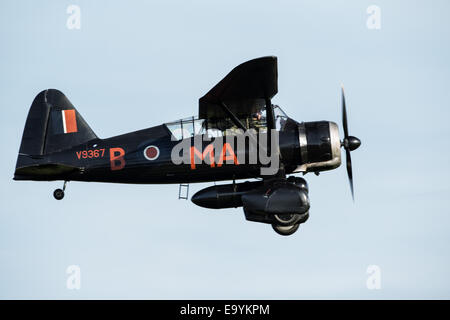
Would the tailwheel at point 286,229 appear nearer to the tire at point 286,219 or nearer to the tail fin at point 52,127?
the tire at point 286,219

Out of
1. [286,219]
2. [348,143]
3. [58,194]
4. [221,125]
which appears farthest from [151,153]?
[348,143]

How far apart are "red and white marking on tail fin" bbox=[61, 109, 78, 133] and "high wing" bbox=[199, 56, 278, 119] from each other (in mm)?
3402

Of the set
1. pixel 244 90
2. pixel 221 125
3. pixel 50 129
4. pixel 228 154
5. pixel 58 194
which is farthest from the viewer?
pixel 50 129

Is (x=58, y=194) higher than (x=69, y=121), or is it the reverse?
(x=69, y=121)

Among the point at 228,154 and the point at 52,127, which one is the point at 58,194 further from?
the point at 228,154

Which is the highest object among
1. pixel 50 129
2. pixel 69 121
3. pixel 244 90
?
pixel 244 90

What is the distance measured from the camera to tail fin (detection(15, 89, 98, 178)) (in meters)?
16.6

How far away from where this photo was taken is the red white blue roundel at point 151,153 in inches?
625

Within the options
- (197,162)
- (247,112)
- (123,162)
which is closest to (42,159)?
(123,162)

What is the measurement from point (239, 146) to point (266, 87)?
4.91 feet

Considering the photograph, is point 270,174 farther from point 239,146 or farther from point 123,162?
point 123,162

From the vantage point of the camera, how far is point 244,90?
15.1m

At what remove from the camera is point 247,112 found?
51.8 ft

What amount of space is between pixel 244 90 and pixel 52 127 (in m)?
5.12
